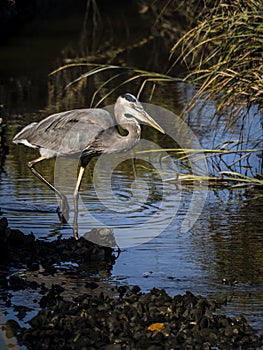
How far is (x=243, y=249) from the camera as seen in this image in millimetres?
7672

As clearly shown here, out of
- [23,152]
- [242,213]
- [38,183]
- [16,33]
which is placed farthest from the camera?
[16,33]

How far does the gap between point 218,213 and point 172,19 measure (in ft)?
56.2

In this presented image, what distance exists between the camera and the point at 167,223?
838 cm

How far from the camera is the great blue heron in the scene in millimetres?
8445

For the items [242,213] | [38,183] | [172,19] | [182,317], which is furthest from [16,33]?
[182,317]

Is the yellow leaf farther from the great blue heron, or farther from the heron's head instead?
the heron's head

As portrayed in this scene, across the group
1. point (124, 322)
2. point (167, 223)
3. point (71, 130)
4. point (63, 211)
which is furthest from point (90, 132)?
point (124, 322)

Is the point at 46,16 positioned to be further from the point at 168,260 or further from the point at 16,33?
the point at 168,260

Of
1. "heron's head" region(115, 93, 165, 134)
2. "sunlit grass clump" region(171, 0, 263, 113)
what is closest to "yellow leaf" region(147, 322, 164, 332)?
"heron's head" region(115, 93, 165, 134)

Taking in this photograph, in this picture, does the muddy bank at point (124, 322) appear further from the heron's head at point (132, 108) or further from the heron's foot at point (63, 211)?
the heron's head at point (132, 108)

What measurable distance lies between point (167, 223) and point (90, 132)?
41.3 inches

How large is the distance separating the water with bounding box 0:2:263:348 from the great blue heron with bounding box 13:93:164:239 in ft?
1.27

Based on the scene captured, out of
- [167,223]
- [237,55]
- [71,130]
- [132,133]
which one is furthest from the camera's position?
[237,55]

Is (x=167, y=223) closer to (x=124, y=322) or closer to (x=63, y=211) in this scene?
(x=63, y=211)
